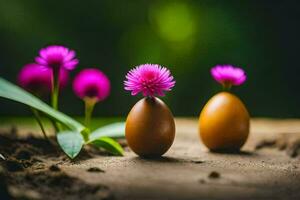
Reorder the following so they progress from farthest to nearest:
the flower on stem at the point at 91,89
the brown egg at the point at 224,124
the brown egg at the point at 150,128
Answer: the flower on stem at the point at 91,89, the brown egg at the point at 224,124, the brown egg at the point at 150,128

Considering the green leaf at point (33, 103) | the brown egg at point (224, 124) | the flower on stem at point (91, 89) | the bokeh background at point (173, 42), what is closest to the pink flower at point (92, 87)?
the flower on stem at point (91, 89)

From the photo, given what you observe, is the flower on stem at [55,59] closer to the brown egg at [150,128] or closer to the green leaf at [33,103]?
the green leaf at [33,103]

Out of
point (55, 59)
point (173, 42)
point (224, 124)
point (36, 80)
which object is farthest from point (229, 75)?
point (173, 42)

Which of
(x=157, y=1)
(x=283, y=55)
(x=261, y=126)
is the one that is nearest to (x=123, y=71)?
(x=157, y=1)

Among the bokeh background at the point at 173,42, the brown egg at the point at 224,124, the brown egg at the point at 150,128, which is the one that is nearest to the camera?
the brown egg at the point at 150,128

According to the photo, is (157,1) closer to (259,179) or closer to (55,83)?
(55,83)

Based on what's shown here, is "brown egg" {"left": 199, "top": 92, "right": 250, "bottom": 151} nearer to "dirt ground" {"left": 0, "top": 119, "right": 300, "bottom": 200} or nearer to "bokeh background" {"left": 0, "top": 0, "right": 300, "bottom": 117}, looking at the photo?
"dirt ground" {"left": 0, "top": 119, "right": 300, "bottom": 200}

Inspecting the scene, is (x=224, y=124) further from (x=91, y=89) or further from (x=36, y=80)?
(x=36, y=80)
